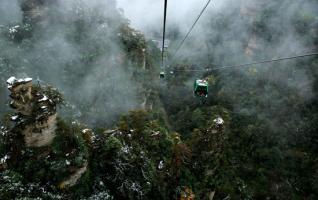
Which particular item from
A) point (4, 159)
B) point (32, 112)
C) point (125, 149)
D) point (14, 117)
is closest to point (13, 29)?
point (14, 117)

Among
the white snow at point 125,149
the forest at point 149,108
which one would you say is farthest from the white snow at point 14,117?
the white snow at point 125,149

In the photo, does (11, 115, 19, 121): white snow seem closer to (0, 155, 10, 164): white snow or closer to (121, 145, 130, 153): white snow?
(0, 155, 10, 164): white snow

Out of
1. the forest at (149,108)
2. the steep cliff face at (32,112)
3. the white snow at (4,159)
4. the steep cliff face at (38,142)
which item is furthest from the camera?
the forest at (149,108)

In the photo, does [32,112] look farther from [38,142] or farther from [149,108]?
[149,108]

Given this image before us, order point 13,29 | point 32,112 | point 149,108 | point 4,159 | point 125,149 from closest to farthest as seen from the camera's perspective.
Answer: point 4,159 < point 32,112 < point 125,149 < point 13,29 < point 149,108

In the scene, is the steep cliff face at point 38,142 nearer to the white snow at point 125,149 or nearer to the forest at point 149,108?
the forest at point 149,108

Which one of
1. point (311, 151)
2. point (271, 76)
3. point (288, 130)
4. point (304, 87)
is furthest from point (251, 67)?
point (311, 151)

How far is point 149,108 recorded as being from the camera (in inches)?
1299

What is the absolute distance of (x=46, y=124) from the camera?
13.6m

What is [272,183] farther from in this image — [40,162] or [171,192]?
[40,162]

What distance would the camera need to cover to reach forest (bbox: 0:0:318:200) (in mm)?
13789

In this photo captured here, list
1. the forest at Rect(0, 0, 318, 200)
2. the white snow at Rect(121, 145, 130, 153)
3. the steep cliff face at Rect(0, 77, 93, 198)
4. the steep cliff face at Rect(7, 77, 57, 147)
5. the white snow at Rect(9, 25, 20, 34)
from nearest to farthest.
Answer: the steep cliff face at Rect(7, 77, 57, 147) → the steep cliff face at Rect(0, 77, 93, 198) → the forest at Rect(0, 0, 318, 200) → the white snow at Rect(121, 145, 130, 153) → the white snow at Rect(9, 25, 20, 34)

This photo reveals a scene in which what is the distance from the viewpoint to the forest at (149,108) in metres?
13.8

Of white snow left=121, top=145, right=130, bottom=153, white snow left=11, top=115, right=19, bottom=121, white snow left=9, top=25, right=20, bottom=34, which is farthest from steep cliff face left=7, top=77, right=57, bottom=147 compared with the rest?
white snow left=9, top=25, right=20, bottom=34
